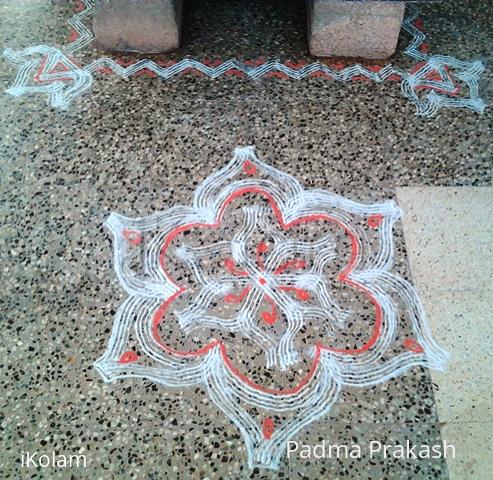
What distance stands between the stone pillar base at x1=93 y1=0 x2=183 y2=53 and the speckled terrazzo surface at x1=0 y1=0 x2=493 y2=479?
9 centimetres

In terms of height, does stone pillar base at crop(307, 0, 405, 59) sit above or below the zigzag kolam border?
above

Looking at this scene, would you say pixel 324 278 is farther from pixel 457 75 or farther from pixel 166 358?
pixel 457 75

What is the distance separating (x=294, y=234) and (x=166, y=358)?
0.39 meters

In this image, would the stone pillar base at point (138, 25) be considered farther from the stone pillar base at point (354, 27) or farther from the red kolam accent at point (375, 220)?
the red kolam accent at point (375, 220)

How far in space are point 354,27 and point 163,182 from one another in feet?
2.40

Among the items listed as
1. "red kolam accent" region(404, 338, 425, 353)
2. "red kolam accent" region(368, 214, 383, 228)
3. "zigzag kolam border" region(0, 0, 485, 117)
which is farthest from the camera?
"zigzag kolam border" region(0, 0, 485, 117)

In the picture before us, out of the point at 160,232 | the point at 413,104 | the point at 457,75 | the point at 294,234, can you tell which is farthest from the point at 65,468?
the point at 457,75

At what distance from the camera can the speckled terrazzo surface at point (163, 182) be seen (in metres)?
0.96

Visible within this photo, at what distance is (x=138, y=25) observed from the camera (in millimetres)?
1560

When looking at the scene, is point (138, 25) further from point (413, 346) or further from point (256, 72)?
point (413, 346)

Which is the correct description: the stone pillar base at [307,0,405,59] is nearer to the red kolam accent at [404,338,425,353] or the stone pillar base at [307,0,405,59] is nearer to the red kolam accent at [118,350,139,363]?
the red kolam accent at [404,338,425,353]

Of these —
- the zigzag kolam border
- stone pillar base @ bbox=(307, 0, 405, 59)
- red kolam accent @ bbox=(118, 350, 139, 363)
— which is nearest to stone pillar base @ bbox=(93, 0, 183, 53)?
the zigzag kolam border

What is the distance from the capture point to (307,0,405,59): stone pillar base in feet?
5.02

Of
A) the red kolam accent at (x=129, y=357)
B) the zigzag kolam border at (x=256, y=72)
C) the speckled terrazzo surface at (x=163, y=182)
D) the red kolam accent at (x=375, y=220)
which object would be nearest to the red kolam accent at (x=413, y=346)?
the speckled terrazzo surface at (x=163, y=182)
